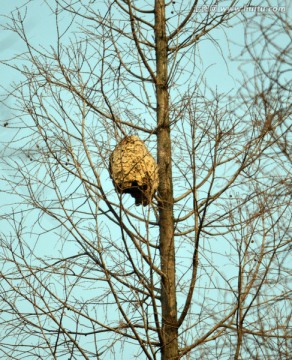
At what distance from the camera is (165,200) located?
21.3 feet

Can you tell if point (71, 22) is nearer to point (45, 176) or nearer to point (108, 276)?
point (45, 176)

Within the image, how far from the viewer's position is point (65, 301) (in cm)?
601

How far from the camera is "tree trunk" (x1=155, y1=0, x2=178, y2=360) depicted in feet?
19.6

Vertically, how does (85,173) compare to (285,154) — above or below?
above

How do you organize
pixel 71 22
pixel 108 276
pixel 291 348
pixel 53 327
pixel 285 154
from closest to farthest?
pixel 285 154, pixel 291 348, pixel 108 276, pixel 53 327, pixel 71 22

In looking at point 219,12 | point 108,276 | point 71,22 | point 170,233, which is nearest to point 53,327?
point 108,276

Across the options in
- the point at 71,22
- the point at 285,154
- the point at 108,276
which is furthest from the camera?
the point at 71,22

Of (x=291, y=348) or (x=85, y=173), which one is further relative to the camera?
(x=85, y=173)

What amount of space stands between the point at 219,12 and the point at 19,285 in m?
3.10

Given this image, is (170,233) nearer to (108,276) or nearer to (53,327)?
(108,276)

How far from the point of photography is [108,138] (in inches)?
244

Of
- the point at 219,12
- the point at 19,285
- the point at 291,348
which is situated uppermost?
the point at 219,12

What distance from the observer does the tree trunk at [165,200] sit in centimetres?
596

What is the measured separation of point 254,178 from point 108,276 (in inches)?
58.8
